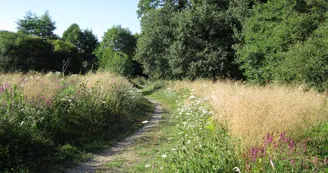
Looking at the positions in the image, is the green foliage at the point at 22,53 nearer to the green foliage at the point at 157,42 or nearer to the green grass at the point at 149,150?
the green foliage at the point at 157,42

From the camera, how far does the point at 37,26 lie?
5116cm

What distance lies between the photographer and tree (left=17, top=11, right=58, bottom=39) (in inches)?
1997

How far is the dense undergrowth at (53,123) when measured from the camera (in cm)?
492

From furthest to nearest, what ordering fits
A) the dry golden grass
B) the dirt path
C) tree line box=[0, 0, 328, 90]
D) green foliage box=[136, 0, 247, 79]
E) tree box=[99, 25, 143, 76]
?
tree box=[99, 25, 143, 76]
green foliage box=[136, 0, 247, 79]
tree line box=[0, 0, 328, 90]
the dirt path
the dry golden grass

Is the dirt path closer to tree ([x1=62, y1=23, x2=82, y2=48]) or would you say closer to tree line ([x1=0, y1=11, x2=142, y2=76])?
tree line ([x1=0, y1=11, x2=142, y2=76])

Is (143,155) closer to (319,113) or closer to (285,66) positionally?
(319,113)

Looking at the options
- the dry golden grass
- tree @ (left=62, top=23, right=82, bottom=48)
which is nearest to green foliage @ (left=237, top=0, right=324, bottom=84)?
the dry golden grass

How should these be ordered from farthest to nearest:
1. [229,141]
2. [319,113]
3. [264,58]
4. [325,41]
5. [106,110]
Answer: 1. [264,58]
2. [325,41]
3. [106,110]
4. [319,113]
5. [229,141]

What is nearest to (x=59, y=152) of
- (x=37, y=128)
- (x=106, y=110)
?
(x=37, y=128)

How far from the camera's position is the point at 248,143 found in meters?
3.96

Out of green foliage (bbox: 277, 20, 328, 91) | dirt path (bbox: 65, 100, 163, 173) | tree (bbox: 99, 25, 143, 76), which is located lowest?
dirt path (bbox: 65, 100, 163, 173)

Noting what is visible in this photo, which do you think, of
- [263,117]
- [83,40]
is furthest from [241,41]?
[83,40]

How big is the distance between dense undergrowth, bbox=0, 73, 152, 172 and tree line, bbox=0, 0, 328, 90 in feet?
25.4

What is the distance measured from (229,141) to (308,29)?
11092 mm
